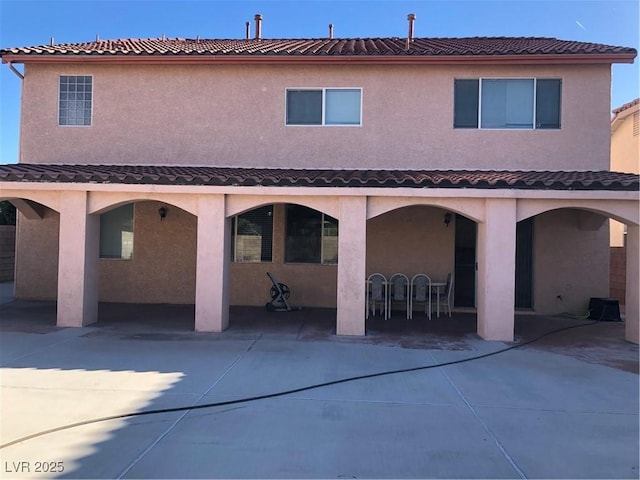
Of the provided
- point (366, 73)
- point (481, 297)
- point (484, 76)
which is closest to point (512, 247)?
point (481, 297)

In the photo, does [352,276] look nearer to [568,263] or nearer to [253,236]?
[253,236]

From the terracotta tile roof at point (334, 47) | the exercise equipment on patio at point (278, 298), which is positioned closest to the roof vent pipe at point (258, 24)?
the terracotta tile roof at point (334, 47)

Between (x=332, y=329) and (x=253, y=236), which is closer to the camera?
(x=332, y=329)

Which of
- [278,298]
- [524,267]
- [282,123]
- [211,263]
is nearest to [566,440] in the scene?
[211,263]

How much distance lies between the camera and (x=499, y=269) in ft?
31.2

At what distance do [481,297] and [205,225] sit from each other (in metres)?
5.70

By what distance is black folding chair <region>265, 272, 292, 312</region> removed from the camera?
1256 centimetres

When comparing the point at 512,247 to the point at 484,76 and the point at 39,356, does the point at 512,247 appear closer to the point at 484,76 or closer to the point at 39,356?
the point at 484,76

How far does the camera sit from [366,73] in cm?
1226

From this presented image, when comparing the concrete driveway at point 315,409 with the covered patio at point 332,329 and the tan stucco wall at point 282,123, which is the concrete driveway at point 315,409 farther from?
the tan stucco wall at point 282,123

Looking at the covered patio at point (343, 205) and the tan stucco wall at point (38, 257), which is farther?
the tan stucco wall at point (38, 257)

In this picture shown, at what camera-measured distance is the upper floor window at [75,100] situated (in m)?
12.9

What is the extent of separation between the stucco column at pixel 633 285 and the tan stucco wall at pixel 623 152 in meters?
10.8

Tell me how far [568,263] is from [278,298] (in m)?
7.52
